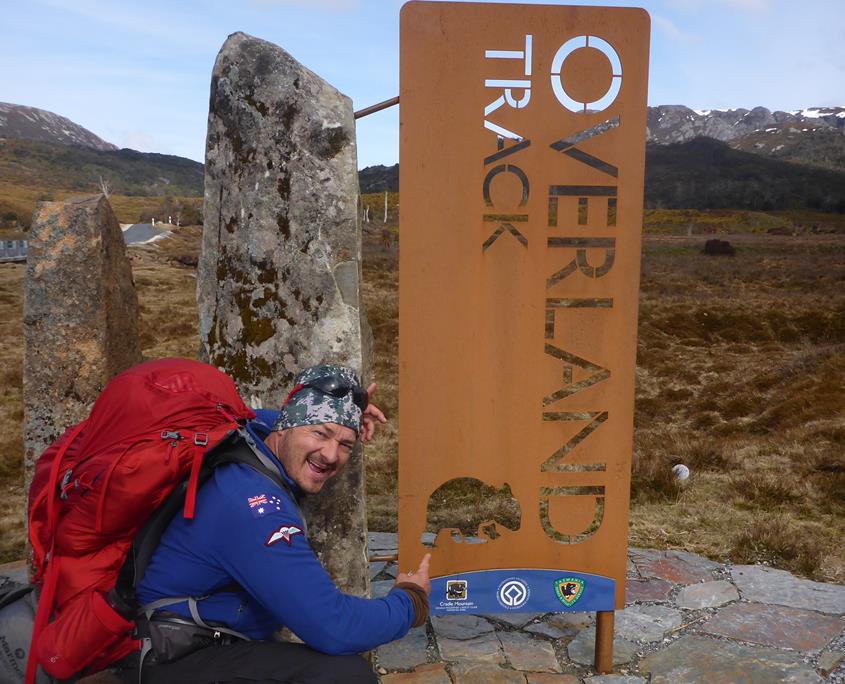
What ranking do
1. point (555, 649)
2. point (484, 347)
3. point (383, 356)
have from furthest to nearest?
point (383, 356)
point (555, 649)
point (484, 347)

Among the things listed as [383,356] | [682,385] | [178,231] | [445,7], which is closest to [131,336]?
[445,7]

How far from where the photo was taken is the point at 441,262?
3.64 meters

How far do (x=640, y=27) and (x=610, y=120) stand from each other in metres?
0.45

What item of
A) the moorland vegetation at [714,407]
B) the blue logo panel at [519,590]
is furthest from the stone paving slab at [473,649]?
the moorland vegetation at [714,407]

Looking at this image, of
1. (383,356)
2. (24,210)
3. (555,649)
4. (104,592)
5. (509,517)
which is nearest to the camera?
(104,592)

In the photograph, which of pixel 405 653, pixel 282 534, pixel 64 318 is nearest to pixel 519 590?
pixel 405 653

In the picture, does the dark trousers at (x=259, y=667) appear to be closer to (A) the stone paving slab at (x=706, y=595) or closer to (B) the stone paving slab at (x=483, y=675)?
(B) the stone paving slab at (x=483, y=675)

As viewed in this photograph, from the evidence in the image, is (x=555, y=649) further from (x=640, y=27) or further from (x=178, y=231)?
(x=178, y=231)

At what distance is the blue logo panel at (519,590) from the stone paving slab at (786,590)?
4.96 ft

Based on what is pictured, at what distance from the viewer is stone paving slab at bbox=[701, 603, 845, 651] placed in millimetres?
4309

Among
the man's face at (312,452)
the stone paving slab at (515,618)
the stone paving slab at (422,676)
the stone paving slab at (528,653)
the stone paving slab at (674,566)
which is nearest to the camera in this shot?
the man's face at (312,452)

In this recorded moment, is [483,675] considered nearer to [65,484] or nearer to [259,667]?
[259,667]

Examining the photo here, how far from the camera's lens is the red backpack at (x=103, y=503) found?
2.15m

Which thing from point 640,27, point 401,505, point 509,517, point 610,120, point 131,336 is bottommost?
point 509,517
